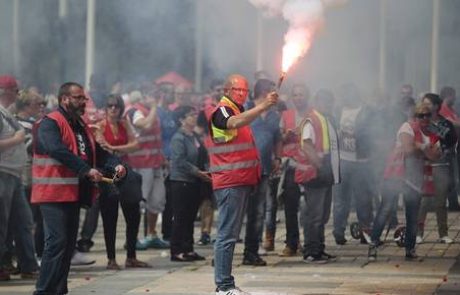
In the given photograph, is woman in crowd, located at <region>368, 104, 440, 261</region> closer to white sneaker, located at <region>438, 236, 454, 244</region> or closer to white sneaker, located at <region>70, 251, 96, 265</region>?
white sneaker, located at <region>438, 236, 454, 244</region>

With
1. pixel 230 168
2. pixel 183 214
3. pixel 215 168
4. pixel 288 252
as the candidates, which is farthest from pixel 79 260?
pixel 230 168

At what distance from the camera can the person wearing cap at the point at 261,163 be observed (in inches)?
536

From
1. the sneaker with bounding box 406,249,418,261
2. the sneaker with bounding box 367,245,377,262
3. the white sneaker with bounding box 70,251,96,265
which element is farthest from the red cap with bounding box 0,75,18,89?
the sneaker with bounding box 406,249,418,261

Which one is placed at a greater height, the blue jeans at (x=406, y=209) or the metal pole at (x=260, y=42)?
the metal pole at (x=260, y=42)

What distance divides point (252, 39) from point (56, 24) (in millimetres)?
6996

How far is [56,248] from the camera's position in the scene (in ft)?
34.0

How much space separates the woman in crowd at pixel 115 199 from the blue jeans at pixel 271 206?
1890 millimetres

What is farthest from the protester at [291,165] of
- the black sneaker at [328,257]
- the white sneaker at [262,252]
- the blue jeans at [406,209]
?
the blue jeans at [406,209]

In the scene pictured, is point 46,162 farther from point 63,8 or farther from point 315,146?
point 63,8

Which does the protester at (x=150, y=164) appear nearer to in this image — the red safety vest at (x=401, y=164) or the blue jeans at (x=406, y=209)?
the blue jeans at (x=406, y=209)

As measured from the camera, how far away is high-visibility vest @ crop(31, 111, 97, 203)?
1045 cm

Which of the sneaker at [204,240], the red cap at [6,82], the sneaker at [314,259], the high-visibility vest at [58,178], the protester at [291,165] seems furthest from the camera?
the sneaker at [204,240]

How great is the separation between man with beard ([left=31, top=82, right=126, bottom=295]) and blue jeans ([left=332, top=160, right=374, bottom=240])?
5.93 meters

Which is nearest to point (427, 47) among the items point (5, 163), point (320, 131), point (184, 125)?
point (320, 131)
